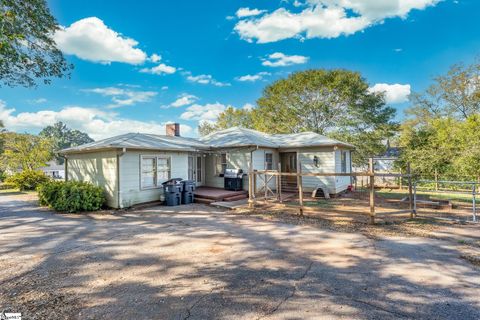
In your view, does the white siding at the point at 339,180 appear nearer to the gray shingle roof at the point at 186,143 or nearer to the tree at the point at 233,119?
the gray shingle roof at the point at 186,143

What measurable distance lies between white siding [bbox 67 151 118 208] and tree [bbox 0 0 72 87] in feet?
13.2

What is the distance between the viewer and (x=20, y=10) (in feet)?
31.6

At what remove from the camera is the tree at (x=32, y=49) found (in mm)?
9570

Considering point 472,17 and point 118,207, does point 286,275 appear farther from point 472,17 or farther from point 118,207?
point 472,17

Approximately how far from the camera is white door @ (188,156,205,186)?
14062 mm

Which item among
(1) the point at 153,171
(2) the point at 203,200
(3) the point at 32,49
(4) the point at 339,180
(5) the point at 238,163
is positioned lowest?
(2) the point at 203,200

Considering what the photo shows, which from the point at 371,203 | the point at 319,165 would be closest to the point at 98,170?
the point at 371,203

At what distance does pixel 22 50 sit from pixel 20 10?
5.57 feet

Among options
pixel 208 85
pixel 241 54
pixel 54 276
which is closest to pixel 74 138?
pixel 208 85

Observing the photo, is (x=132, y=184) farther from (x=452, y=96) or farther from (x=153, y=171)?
(x=452, y=96)

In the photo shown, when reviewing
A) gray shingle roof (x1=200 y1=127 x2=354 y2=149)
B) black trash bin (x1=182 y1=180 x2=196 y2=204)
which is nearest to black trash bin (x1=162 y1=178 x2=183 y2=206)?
black trash bin (x1=182 y1=180 x2=196 y2=204)

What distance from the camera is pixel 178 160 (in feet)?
41.2

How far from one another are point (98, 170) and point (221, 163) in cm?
633

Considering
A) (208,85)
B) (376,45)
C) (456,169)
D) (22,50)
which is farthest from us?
(208,85)
